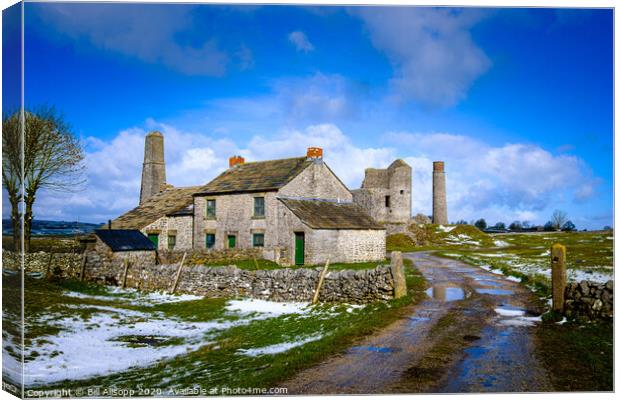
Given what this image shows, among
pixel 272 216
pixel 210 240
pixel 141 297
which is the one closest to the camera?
pixel 141 297

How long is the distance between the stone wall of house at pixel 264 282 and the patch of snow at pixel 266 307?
1.07ft

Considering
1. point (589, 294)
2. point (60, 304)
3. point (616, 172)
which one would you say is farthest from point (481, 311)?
point (60, 304)

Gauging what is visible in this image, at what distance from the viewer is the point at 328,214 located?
104ft

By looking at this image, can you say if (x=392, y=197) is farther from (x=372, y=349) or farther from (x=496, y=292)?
(x=372, y=349)

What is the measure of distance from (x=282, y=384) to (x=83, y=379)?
3713mm

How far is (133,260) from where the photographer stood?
24.0 m

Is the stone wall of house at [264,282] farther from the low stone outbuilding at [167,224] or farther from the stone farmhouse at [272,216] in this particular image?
the low stone outbuilding at [167,224]

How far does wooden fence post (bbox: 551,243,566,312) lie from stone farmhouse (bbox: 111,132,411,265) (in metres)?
17.7

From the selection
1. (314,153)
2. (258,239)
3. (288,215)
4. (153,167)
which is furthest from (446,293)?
(153,167)

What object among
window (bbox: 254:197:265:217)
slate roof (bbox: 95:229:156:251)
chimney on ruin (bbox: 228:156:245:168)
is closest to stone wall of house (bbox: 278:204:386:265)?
window (bbox: 254:197:265:217)

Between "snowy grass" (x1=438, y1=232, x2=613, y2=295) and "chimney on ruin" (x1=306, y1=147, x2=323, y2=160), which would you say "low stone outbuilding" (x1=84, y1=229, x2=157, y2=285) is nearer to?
"chimney on ruin" (x1=306, y1=147, x2=323, y2=160)

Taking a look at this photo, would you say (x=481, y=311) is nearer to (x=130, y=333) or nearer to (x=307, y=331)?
(x=307, y=331)

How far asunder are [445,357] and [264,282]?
965 cm

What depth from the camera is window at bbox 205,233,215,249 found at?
34.0 m
